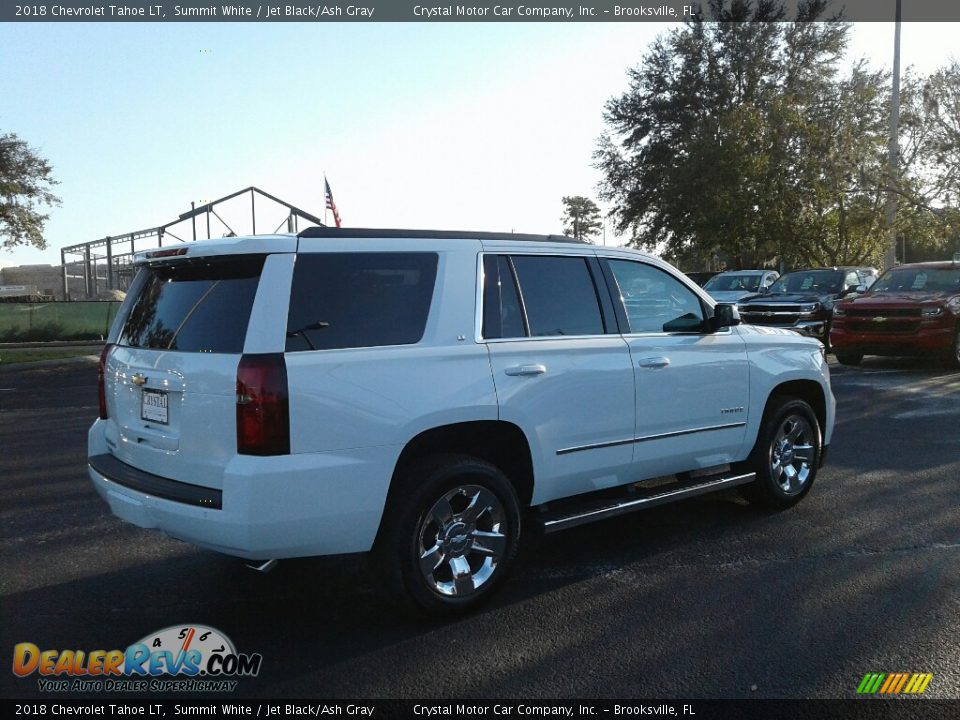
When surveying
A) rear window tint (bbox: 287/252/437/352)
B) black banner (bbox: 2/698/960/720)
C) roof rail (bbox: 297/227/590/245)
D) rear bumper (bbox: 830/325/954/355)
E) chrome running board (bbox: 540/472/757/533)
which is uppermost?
roof rail (bbox: 297/227/590/245)

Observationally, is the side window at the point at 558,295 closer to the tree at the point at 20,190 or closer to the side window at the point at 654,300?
the side window at the point at 654,300

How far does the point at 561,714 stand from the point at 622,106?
46356 mm

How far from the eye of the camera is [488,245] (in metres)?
4.53

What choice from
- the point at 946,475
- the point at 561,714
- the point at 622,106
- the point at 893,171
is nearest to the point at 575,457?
the point at 561,714

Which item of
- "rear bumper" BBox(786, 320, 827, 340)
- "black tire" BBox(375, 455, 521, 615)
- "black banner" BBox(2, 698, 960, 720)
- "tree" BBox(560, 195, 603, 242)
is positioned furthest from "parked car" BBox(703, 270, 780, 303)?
"tree" BBox(560, 195, 603, 242)

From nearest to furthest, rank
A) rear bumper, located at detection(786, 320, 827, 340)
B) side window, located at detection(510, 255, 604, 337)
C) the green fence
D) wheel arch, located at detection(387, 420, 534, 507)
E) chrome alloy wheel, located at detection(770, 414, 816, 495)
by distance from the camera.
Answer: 1. wheel arch, located at detection(387, 420, 534, 507)
2. side window, located at detection(510, 255, 604, 337)
3. chrome alloy wheel, located at detection(770, 414, 816, 495)
4. rear bumper, located at detection(786, 320, 827, 340)
5. the green fence

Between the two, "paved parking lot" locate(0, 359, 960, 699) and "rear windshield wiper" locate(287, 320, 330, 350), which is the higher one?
"rear windshield wiper" locate(287, 320, 330, 350)

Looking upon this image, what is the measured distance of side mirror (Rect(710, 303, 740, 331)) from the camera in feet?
17.7

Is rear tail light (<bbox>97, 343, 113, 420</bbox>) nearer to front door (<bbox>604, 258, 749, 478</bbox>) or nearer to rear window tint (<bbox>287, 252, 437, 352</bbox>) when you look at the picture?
rear window tint (<bbox>287, 252, 437, 352</bbox>)

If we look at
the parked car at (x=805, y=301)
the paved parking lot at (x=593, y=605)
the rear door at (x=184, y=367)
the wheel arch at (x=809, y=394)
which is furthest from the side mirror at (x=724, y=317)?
the parked car at (x=805, y=301)

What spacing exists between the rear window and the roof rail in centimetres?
33

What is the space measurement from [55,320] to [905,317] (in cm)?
2049

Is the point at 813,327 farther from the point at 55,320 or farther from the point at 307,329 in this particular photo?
the point at 55,320

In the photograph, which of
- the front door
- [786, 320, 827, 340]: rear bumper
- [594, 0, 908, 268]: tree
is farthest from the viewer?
[594, 0, 908, 268]: tree
